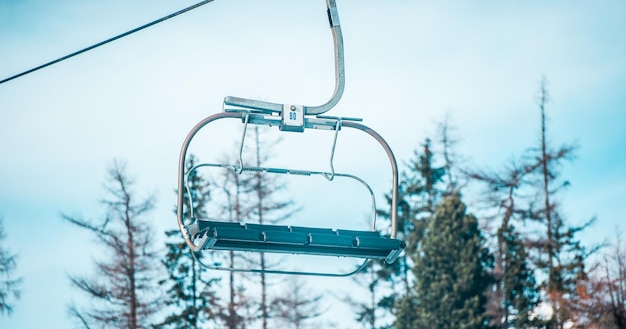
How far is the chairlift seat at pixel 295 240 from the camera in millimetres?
6754

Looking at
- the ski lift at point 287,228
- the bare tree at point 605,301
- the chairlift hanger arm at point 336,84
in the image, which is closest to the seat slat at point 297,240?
the ski lift at point 287,228

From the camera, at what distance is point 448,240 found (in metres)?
37.8

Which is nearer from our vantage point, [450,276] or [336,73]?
[336,73]

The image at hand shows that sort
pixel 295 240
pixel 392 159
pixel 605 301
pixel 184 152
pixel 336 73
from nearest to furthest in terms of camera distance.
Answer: pixel 184 152 → pixel 295 240 → pixel 336 73 → pixel 392 159 → pixel 605 301

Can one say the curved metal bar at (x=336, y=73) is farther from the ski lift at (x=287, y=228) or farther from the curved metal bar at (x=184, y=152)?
the curved metal bar at (x=184, y=152)

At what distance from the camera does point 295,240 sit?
6832 mm

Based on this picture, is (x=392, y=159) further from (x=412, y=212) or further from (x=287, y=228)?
(x=412, y=212)

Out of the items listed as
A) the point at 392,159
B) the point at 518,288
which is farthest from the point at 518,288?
the point at 392,159

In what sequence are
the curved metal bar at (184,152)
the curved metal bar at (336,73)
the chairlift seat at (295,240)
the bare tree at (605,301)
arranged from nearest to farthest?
the curved metal bar at (184,152), the chairlift seat at (295,240), the curved metal bar at (336,73), the bare tree at (605,301)

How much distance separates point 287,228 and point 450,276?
101 feet

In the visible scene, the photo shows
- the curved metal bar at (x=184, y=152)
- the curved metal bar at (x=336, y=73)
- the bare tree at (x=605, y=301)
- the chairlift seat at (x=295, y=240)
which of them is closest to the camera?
the curved metal bar at (x=184, y=152)

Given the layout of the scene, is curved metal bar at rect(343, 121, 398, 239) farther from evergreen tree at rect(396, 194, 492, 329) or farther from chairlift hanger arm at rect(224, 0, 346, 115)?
evergreen tree at rect(396, 194, 492, 329)

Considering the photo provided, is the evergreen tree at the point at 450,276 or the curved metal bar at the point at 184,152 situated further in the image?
the evergreen tree at the point at 450,276

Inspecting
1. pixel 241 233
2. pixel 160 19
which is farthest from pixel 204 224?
pixel 160 19
